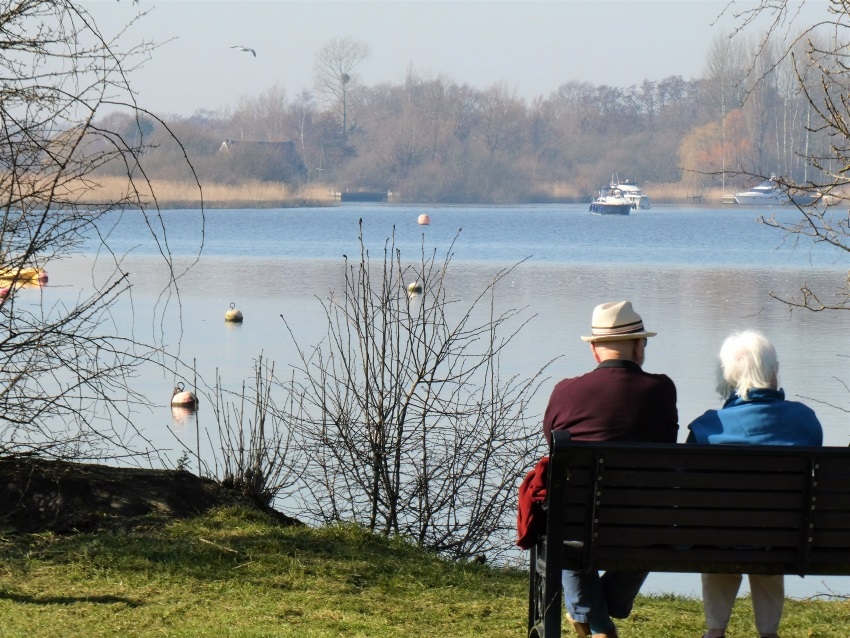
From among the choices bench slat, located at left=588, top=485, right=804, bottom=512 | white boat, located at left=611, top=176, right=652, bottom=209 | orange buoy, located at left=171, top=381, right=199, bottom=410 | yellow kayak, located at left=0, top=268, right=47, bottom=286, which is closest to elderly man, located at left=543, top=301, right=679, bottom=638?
bench slat, located at left=588, top=485, right=804, bottom=512

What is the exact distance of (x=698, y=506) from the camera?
3.91 m

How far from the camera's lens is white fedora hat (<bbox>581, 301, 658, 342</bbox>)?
14.1ft

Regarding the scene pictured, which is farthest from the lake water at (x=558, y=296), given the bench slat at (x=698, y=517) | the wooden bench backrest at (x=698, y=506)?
the bench slat at (x=698, y=517)

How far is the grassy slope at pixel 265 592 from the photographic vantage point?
16.0ft

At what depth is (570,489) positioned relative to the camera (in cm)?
390

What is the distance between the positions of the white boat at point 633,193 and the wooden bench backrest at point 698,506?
96228 mm

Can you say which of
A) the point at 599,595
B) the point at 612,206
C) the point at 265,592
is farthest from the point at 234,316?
the point at 612,206

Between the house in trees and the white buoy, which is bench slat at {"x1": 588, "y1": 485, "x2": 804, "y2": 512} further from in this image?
the house in trees

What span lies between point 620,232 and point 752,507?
6139cm

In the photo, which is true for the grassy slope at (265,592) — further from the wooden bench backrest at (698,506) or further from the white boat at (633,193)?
the white boat at (633,193)

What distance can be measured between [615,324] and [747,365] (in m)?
0.47

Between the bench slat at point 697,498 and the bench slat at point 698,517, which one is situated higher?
the bench slat at point 697,498

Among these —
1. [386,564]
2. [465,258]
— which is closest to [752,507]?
[386,564]

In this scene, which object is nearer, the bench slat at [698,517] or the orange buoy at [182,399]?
the bench slat at [698,517]
